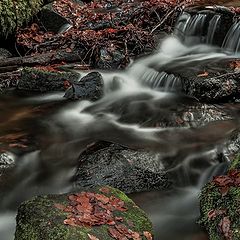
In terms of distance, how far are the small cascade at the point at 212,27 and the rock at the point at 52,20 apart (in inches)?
167

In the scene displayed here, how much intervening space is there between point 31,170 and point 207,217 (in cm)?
270

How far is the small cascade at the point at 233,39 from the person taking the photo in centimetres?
941

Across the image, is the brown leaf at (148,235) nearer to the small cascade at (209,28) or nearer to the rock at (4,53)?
the small cascade at (209,28)

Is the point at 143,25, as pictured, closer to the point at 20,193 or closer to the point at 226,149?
the point at 226,149

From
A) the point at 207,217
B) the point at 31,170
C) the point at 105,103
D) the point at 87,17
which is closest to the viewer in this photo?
the point at 207,217

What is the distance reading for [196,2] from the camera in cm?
1205

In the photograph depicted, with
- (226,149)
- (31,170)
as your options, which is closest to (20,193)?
(31,170)

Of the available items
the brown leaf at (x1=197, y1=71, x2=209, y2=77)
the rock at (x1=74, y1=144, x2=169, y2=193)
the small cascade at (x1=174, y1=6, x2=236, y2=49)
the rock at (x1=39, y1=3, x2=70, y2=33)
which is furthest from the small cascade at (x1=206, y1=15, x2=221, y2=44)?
the rock at (x1=74, y1=144, x2=169, y2=193)

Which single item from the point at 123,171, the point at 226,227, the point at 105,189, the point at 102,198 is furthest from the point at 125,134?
the point at 226,227

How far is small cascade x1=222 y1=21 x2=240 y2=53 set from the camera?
9.41 meters

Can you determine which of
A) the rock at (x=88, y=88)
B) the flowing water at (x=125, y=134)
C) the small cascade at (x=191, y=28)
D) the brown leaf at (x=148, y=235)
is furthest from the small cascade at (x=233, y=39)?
the brown leaf at (x=148, y=235)

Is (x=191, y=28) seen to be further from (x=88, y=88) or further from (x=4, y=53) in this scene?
(x=4, y=53)

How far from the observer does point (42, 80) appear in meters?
8.91

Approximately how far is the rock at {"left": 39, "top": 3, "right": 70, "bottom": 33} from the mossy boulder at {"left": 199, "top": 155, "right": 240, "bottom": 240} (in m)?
8.67
